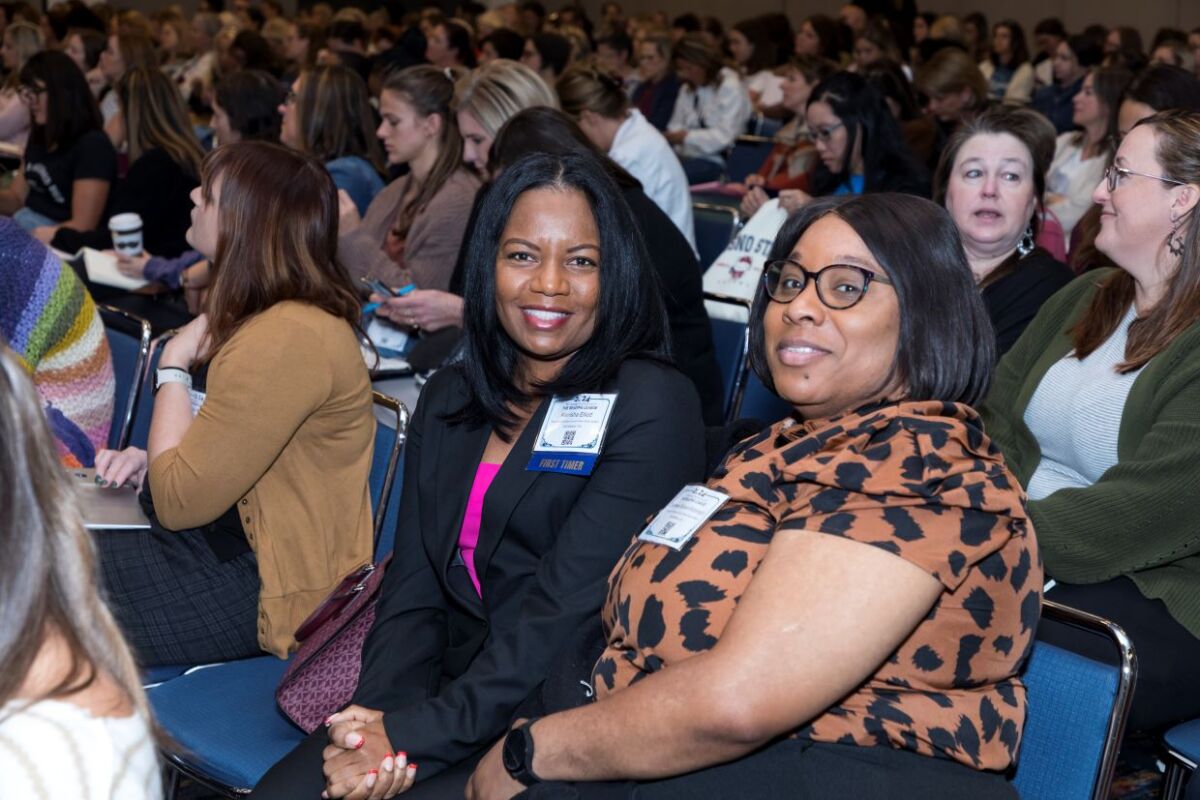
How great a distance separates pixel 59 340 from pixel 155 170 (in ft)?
8.63

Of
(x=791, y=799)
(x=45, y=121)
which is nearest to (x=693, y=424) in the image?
(x=791, y=799)

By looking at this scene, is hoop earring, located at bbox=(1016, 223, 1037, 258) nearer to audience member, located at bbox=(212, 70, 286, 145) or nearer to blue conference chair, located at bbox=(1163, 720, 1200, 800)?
blue conference chair, located at bbox=(1163, 720, 1200, 800)

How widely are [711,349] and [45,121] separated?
3.64 metres

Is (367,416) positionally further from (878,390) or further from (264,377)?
(878,390)

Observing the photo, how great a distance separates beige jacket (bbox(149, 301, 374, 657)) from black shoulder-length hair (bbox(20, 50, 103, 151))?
3.67 m

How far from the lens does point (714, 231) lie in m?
5.13

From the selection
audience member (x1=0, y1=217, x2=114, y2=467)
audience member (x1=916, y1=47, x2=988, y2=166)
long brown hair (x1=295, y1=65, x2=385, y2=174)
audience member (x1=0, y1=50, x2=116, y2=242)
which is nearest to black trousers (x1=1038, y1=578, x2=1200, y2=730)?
audience member (x1=0, y1=217, x2=114, y2=467)

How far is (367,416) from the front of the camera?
2.49m

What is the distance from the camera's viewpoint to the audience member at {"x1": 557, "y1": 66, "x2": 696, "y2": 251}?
4.99m

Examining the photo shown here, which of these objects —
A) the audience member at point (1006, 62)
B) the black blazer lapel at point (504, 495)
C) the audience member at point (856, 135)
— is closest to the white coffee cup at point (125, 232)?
the audience member at point (856, 135)

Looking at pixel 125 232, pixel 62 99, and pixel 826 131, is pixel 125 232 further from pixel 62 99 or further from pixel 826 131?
pixel 826 131

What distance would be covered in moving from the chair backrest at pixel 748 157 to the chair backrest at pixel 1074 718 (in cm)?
604

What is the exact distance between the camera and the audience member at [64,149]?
5.45 meters

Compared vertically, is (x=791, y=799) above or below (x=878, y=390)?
below
